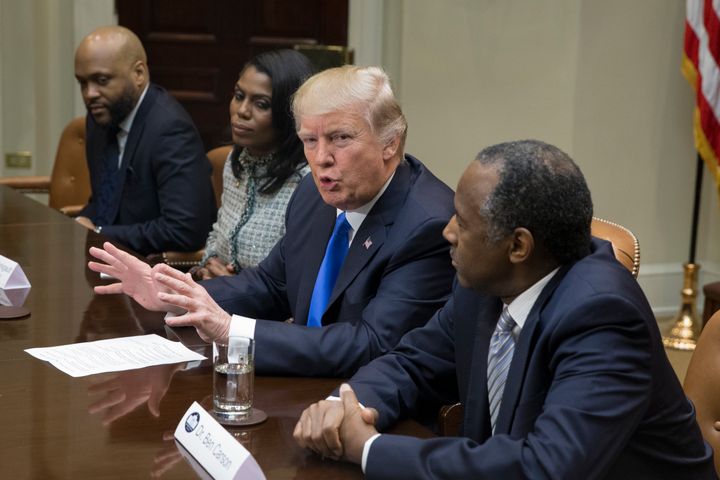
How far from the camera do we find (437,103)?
613cm

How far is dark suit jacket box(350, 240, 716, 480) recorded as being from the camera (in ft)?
5.54

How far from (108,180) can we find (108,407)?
2.84 m

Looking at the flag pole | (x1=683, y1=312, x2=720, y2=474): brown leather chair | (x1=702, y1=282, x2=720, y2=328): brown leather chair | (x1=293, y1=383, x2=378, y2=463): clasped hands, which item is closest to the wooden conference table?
(x1=293, y1=383, x2=378, y2=463): clasped hands

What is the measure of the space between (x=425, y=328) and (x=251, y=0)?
4.87 metres

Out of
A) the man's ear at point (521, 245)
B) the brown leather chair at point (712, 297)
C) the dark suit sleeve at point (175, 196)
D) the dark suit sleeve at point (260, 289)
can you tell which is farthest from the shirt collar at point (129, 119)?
the man's ear at point (521, 245)

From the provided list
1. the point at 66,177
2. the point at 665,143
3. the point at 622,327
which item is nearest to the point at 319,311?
the point at 622,327

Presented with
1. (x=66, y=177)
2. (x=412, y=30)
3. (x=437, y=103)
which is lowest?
(x=66, y=177)

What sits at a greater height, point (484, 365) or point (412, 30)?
point (412, 30)

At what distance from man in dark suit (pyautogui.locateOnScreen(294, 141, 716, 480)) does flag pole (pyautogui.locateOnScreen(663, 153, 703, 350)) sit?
3.98 meters

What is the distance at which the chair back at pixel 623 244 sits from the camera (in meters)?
2.57

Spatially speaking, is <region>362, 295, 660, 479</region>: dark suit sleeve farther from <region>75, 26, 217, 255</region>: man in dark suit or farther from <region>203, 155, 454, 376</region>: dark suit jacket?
<region>75, 26, 217, 255</region>: man in dark suit

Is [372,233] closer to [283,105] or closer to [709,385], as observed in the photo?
[709,385]

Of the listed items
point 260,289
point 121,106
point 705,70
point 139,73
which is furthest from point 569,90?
point 260,289

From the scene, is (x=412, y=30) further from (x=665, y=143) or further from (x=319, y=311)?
(x=319, y=311)
